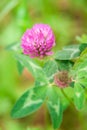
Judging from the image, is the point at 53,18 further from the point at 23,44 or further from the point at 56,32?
the point at 23,44

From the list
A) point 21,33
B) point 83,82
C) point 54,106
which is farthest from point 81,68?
point 21,33

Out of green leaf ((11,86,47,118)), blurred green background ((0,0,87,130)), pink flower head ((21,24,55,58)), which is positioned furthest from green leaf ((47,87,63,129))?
blurred green background ((0,0,87,130))

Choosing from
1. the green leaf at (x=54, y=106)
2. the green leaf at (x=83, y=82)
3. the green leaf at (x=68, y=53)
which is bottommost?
the green leaf at (x=54, y=106)

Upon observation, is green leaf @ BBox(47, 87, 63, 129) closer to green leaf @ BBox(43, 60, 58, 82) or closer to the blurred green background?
green leaf @ BBox(43, 60, 58, 82)

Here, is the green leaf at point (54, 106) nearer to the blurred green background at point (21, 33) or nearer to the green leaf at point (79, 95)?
the green leaf at point (79, 95)

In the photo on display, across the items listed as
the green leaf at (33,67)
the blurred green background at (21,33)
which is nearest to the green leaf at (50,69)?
the green leaf at (33,67)
